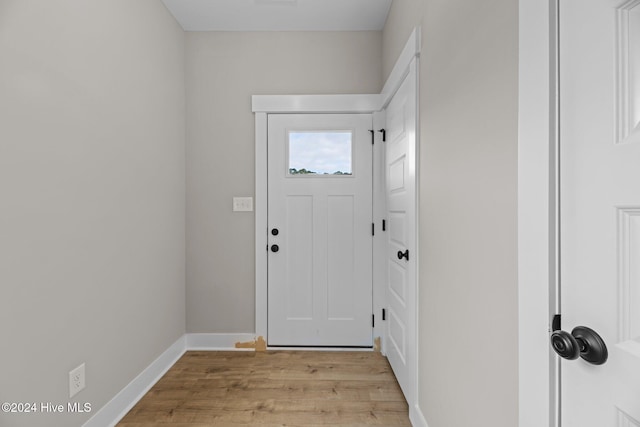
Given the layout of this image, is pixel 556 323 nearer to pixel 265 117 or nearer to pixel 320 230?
pixel 320 230

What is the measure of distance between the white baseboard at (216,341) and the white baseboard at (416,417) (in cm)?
148

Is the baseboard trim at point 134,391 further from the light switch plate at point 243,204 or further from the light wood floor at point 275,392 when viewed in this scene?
the light switch plate at point 243,204

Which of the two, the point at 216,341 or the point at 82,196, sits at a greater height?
the point at 82,196

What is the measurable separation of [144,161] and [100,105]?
1.69 ft

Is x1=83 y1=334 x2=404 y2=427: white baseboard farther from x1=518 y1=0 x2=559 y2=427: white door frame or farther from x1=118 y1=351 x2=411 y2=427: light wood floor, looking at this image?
x1=518 y1=0 x2=559 y2=427: white door frame

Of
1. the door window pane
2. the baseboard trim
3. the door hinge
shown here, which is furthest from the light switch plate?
the door hinge

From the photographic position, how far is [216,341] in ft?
9.98

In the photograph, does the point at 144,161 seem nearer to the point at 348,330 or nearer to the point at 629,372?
the point at 348,330

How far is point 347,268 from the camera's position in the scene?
3031 millimetres

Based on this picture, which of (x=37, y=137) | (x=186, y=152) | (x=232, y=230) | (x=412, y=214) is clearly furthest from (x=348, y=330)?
(x=37, y=137)

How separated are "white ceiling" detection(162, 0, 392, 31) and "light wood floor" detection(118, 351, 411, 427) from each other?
260 centimetres

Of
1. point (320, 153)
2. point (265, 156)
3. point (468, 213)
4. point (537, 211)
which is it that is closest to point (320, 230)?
point (320, 153)

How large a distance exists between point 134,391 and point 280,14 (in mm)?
2730

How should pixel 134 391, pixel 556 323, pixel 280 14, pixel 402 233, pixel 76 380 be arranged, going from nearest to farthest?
1. pixel 556 323
2. pixel 76 380
3. pixel 134 391
4. pixel 402 233
5. pixel 280 14
